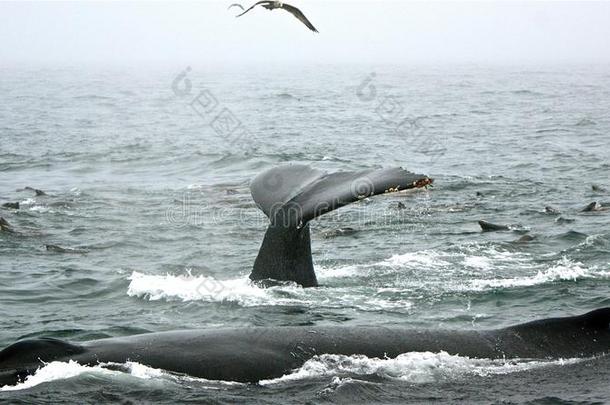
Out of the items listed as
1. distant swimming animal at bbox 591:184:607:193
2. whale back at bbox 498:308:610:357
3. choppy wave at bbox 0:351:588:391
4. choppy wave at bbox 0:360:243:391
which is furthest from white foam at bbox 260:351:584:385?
distant swimming animal at bbox 591:184:607:193

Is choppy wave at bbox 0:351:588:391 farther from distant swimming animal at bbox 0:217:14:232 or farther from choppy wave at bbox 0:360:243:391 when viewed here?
distant swimming animal at bbox 0:217:14:232

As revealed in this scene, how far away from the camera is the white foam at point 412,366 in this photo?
6.73 meters

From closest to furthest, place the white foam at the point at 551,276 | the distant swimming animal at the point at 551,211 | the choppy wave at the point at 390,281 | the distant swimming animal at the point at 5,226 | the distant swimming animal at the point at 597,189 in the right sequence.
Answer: the choppy wave at the point at 390,281, the white foam at the point at 551,276, the distant swimming animal at the point at 5,226, the distant swimming animal at the point at 551,211, the distant swimming animal at the point at 597,189

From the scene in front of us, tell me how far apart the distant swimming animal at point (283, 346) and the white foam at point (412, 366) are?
0.13 feet

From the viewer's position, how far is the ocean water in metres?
6.72

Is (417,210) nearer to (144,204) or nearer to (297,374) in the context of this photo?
(144,204)

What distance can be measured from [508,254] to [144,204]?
25.5 ft

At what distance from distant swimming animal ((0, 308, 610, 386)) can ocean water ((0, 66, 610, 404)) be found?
0.08m

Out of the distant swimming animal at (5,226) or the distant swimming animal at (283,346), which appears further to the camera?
the distant swimming animal at (5,226)

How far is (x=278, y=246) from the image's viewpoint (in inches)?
360

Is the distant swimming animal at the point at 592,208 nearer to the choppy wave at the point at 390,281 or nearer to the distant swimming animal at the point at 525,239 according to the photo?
the distant swimming animal at the point at 525,239

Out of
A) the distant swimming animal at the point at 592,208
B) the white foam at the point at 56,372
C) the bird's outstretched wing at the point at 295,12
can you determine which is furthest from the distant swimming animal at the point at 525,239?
the white foam at the point at 56,372

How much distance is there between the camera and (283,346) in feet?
22.3

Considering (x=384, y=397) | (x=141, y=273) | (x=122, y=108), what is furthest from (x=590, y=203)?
(x=122, y=108)
